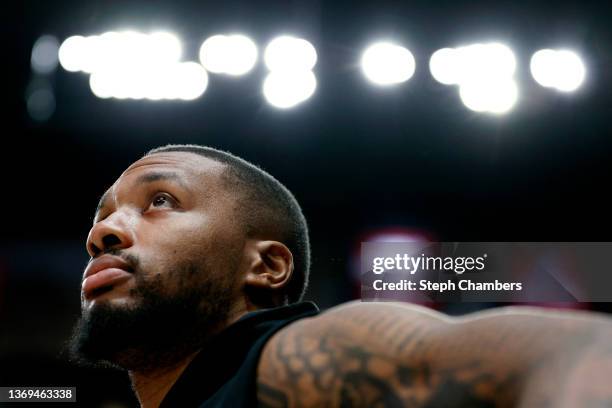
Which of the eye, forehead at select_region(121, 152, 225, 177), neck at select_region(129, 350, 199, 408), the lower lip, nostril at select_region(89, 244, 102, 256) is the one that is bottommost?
neck at select_region(129, 350, 199, 408)

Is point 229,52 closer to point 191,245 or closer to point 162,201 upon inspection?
point 162,201

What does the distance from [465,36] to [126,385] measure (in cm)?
380

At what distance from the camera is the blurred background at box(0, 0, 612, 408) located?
4207mm

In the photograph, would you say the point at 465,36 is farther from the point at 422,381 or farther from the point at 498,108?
the point at 422,381

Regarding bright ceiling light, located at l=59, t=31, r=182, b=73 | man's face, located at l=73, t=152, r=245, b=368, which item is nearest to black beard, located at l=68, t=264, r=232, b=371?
man's face, located at l=73, t=152, r=245, b=368

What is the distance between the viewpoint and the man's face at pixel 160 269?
1.75 meters

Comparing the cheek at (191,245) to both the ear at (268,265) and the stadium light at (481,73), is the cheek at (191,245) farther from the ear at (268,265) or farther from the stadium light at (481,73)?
the stadium light at (481,73)

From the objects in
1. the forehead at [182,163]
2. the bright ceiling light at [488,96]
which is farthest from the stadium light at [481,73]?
the forehead at [182,163]

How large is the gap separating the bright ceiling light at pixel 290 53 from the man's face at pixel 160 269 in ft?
8.08

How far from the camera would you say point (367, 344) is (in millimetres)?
1202

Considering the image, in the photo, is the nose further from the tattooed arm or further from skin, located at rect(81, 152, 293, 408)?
the tattooed arm

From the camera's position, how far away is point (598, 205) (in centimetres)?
486

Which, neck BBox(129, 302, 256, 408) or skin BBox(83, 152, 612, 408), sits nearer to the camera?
skin BBox(83, 152, 612, 408)

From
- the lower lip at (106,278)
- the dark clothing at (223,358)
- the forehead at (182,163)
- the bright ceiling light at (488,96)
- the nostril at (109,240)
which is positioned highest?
Result: the bright ceiling light at (488,96)
